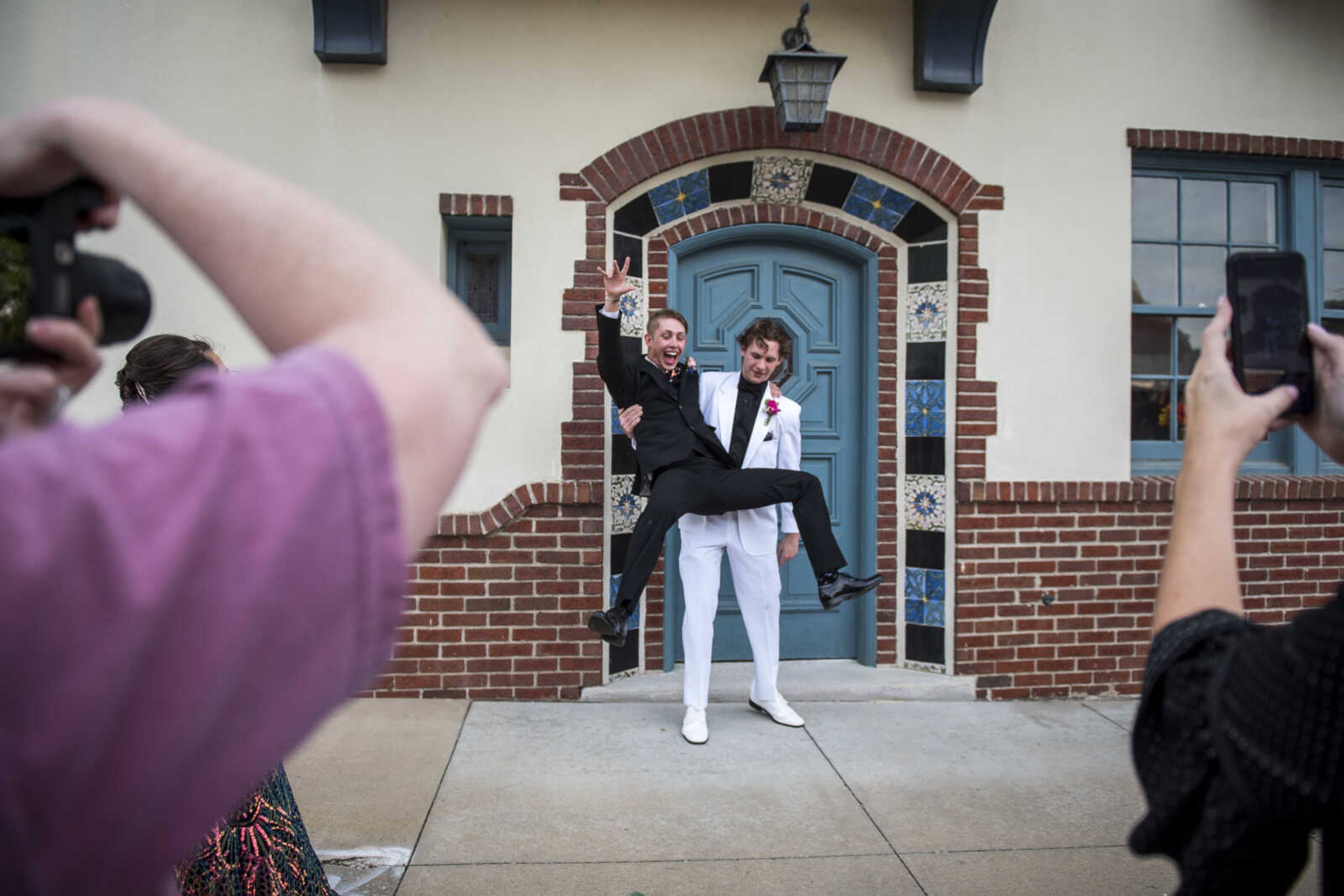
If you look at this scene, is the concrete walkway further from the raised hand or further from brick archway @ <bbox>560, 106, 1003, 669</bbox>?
the raised hand

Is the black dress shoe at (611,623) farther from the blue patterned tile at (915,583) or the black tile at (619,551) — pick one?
the blue patterned tile at (915,583)

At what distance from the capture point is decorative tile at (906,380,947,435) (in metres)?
4.87

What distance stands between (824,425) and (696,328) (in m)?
0.94

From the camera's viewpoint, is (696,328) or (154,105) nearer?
(154,105)

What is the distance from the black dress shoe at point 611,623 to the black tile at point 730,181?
2.33 metres

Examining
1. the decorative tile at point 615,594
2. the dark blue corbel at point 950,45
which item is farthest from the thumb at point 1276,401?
the dark blue corbel at point 950,45

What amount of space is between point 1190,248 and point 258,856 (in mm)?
5531

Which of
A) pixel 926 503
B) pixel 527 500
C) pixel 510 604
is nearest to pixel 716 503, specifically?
pixel 527 500

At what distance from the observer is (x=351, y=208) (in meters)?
4.52

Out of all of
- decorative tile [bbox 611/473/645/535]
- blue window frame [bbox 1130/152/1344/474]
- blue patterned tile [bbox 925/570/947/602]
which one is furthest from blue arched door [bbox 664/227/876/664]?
blue window frame [bbox 1130/152/1344/474]

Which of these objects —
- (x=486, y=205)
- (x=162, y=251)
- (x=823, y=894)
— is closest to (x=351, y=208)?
(x=486, y=205)

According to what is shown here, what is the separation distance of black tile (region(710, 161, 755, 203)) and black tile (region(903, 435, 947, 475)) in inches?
65.8

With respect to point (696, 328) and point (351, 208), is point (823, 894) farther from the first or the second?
point (351, 208)

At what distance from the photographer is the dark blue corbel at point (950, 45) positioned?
4.66m
